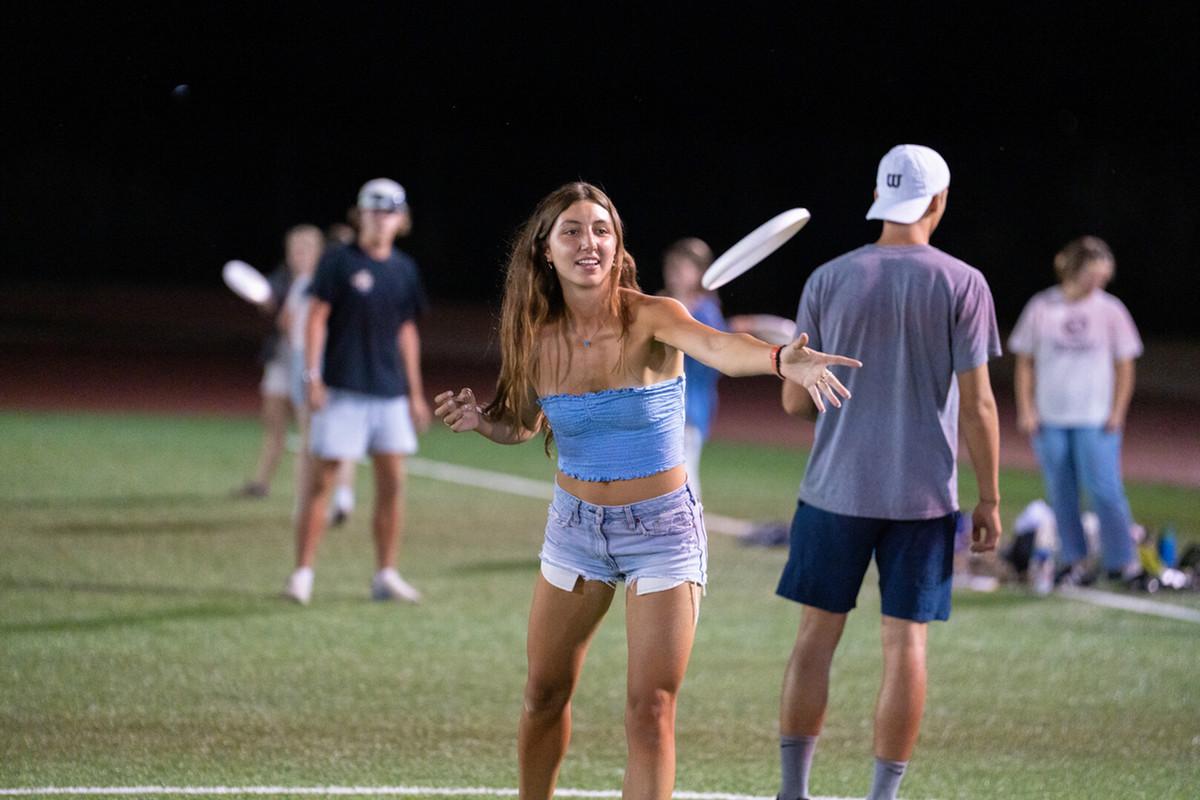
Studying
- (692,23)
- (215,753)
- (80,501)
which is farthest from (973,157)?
(215,753)

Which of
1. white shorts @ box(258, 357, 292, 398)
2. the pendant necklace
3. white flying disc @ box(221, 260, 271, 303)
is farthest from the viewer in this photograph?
white shorts @ box(258, 357, 292, 398)

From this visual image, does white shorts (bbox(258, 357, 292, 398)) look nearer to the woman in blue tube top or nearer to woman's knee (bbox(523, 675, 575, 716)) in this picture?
the woman in blue tube top

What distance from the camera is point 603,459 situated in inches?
210

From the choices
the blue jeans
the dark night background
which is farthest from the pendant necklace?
the dark night background

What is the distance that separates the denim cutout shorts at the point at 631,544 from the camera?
526 cm

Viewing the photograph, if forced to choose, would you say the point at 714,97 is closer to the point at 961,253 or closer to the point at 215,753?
the point at 961,253

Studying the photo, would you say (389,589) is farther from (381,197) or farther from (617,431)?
(617,431)

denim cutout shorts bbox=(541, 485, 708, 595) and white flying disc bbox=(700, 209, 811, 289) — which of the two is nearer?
denim cutout shorts bbox=(541, 485, 708, 595)

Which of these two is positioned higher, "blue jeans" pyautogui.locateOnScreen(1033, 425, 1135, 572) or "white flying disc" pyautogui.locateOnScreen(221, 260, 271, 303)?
"white flying disc" pyautogui.locateOnScreen(221, 260, 271, 303)

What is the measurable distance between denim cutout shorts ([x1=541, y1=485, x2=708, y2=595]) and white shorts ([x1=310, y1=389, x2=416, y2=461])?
4884 millimetres

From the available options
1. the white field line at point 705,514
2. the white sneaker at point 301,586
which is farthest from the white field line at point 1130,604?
the white sneaker at point 301,586

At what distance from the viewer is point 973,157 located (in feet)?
136

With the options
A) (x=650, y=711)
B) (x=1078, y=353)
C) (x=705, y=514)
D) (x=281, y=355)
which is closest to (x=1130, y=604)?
(x=1078, y=353)

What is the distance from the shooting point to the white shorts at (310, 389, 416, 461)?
10.2 meters
